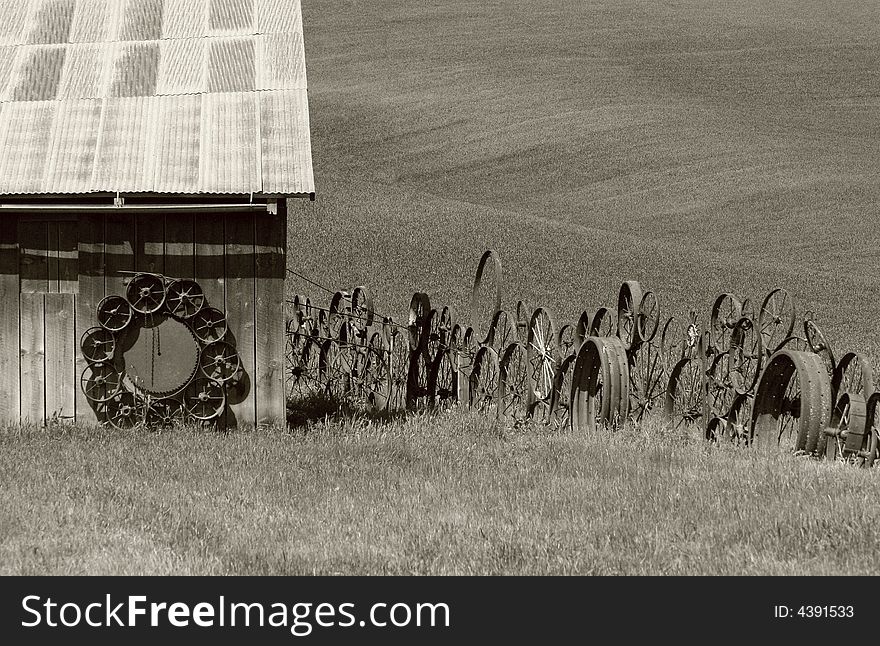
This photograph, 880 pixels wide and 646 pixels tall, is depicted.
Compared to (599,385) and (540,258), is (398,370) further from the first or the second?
(540,258)

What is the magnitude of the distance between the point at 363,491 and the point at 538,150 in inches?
1780

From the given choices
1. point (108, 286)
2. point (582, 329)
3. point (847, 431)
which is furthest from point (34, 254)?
point (847, 431)

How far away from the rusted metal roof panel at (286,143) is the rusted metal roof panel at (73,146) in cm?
153

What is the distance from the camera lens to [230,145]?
35.9 feet

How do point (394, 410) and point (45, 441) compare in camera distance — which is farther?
point (394, 410)

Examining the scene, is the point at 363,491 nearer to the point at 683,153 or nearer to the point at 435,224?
the point at 435,224

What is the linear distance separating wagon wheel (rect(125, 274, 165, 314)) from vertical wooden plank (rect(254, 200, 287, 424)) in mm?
845

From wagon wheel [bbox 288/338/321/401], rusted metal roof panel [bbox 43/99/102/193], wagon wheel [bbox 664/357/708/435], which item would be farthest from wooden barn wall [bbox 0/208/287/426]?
wagon wheel [bbox 664/357/708/435]

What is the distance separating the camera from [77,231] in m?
10.8

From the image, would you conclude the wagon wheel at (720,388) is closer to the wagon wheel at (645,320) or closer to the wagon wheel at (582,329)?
the wagon wheel at (645,320)

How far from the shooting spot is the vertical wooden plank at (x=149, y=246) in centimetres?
1076

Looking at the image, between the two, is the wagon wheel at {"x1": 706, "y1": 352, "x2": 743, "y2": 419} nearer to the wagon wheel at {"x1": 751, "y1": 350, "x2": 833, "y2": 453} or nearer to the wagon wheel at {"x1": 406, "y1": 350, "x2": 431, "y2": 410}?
the wagon wheel at {"x1": 751, "y1": 350, "x2": 833, "y2": 453}

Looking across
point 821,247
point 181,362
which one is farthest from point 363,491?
point 821,247

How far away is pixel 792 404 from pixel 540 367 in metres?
2.85
